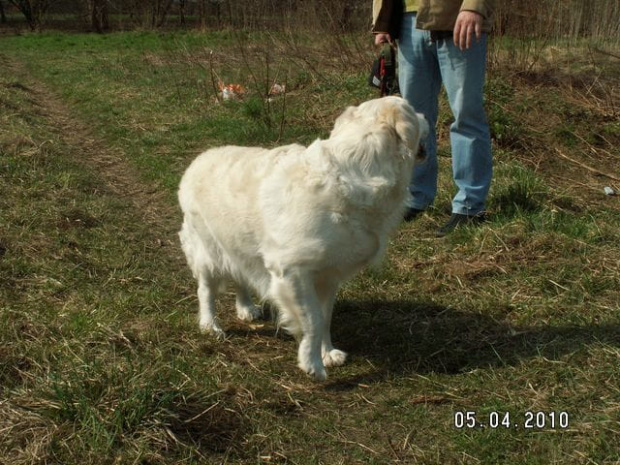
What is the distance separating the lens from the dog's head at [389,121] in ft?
10.4

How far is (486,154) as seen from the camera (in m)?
4.80

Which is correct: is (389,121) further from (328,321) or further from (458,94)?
(458,94)

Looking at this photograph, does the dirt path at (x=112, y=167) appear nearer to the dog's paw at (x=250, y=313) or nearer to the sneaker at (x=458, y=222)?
the dog's paw at (x=250, y=313)

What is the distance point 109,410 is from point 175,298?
1.62 meters

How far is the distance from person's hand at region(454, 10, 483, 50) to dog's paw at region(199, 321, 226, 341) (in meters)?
2.30

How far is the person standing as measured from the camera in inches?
175

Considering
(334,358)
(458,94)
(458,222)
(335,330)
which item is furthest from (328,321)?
(458,94)

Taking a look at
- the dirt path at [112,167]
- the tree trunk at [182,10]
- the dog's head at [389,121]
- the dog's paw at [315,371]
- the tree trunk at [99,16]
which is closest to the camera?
the dog's head at [389,121]

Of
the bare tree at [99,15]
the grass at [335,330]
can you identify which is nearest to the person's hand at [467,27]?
the grass at [335,330]

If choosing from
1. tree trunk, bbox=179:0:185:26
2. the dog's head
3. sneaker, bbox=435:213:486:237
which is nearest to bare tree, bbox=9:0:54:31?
tree trunk, bbox=179:0:185:26

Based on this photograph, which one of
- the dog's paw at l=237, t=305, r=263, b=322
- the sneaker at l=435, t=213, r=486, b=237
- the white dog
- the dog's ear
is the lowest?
the dog's paw at l=237, t=305, r=263, b=322

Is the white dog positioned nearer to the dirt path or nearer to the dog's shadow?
the dog's shadow

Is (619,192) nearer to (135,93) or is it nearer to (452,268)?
(452,268)

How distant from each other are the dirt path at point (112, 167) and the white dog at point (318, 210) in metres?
1.92
